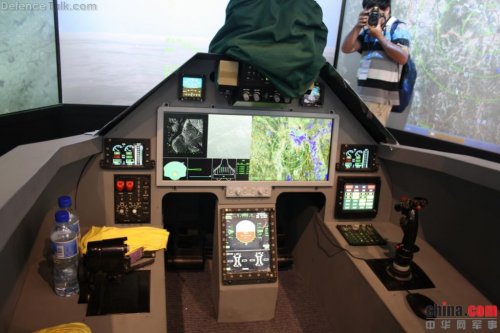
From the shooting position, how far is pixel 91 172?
5.45ft

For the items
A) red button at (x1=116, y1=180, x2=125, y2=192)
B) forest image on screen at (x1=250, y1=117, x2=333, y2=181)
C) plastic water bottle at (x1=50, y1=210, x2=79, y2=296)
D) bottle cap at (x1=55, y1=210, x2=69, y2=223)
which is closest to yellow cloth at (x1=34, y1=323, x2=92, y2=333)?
plastic water bottle at (x1=50, y1=210, x2=79, y2=296)

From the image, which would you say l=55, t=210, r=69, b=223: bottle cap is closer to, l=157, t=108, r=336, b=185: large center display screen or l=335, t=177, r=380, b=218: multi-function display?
l=157, t=108, r=336, b=185: large center display screen

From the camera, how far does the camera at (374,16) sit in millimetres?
2182

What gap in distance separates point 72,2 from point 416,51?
2.62 m

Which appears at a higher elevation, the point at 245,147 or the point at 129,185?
the point at 245,147

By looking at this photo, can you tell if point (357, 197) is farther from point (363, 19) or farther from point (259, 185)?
point (363, 19)

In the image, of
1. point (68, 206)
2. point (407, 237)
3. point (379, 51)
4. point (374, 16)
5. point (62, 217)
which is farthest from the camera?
point (379, 51)

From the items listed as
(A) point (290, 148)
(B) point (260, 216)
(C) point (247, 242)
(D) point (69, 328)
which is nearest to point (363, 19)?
(A) point (290, 148)

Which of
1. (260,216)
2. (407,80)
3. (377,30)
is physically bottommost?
(260,216)

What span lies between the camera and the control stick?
126 centimetres

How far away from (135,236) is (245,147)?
0.65 meters

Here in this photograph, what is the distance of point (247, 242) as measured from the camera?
70.6 inches

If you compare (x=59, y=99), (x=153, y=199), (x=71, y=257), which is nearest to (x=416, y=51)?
(x=153, y=199)

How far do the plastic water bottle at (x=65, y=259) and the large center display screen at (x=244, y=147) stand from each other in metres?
0.55
